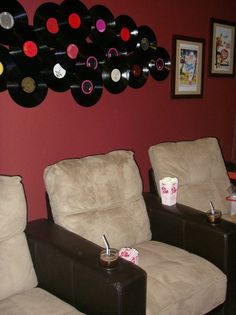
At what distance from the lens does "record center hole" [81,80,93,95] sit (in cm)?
239

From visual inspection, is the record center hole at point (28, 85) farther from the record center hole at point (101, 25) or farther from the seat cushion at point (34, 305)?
the seat cushion at point (34, 305)

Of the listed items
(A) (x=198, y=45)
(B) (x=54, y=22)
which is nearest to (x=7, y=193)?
(B) (x=54, y=22)

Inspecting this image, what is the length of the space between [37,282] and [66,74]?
1216mm

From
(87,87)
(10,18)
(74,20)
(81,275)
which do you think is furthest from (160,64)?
(81,275)

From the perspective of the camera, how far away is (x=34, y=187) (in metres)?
2.34

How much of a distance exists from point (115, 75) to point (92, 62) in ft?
0.71

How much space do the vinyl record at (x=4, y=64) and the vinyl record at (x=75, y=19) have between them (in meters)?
0.38

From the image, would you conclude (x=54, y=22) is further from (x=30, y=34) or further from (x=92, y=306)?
(x=92, y=306)

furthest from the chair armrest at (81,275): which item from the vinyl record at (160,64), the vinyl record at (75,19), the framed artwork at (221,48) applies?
the framed artwork at (221,48)

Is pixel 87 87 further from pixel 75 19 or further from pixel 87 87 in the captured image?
pixel 75 19

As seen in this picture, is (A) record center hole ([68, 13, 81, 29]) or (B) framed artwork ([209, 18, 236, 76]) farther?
(B) framed artwork ([209, 18, 236, 76])

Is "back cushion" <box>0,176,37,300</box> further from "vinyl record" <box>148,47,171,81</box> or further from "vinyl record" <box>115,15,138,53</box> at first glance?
"vinyl record" <box>148,47,171,81</box>

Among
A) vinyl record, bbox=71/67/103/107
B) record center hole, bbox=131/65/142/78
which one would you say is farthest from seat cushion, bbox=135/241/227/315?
record center hole, bbox=131/65/142/78

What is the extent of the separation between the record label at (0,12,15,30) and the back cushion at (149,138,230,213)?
1.16m
